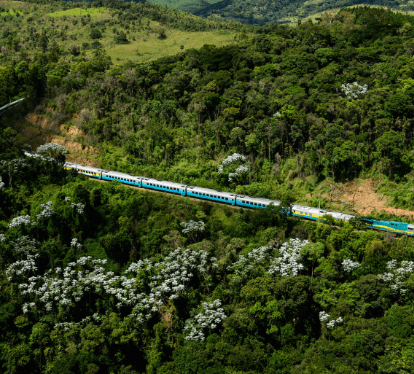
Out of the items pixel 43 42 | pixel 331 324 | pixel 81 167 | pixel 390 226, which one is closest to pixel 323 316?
pixel 331 324

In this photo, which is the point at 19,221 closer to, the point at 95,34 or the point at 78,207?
the point at 78,207

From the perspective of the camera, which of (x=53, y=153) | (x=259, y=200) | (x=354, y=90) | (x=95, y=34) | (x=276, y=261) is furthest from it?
(x=95, y=34)

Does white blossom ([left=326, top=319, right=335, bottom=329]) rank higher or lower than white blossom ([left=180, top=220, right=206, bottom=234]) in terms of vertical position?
lower

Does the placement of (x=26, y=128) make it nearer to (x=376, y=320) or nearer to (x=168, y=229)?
(x=168, y=229)

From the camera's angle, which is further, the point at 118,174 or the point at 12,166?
the point at 118,174

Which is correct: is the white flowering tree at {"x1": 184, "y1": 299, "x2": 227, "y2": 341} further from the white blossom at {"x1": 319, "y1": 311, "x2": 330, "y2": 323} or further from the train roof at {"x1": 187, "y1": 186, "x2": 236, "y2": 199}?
the train roof at {"x1": 187, "y1": 186, "x2": 236, "y2": 199}

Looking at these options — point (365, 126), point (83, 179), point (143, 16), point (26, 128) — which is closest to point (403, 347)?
point (365, 126)

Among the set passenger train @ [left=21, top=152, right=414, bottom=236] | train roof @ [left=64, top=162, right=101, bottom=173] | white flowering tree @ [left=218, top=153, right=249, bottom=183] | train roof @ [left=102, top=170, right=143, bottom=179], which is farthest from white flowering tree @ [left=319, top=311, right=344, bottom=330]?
train roof @ [left=64, top=162, right=101, bottom=173]
